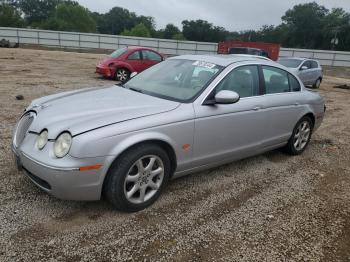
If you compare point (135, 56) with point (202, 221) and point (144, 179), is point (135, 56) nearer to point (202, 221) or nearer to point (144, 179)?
point (144, 179)

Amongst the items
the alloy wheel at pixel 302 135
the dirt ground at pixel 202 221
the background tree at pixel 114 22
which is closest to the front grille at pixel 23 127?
the dirt ground at pixel 202 221

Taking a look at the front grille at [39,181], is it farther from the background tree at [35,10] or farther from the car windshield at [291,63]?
the background tree at [35,10]

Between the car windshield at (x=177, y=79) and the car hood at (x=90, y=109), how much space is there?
201mm

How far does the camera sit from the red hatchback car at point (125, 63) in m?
12.9

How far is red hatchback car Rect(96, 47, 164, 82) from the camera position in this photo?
12938 mm

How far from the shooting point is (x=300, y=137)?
18.2ft

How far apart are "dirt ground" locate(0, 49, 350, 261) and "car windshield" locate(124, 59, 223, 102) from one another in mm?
1143

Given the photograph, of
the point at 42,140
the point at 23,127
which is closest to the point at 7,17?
the point at 23,127

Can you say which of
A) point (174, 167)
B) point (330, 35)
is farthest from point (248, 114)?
point (330, 35)

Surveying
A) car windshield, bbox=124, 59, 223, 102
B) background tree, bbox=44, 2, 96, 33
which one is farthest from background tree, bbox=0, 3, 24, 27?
car windshield, bbox=124, 59, 223, 102

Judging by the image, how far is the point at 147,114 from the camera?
342 cm

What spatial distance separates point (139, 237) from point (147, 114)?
3.89ft

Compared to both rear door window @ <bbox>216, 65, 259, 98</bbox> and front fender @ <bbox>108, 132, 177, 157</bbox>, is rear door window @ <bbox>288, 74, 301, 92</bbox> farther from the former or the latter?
front fender @ <bbox>108, 132, 177, 157</bbox>

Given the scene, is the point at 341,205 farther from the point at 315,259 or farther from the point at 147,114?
the point at 147,114
